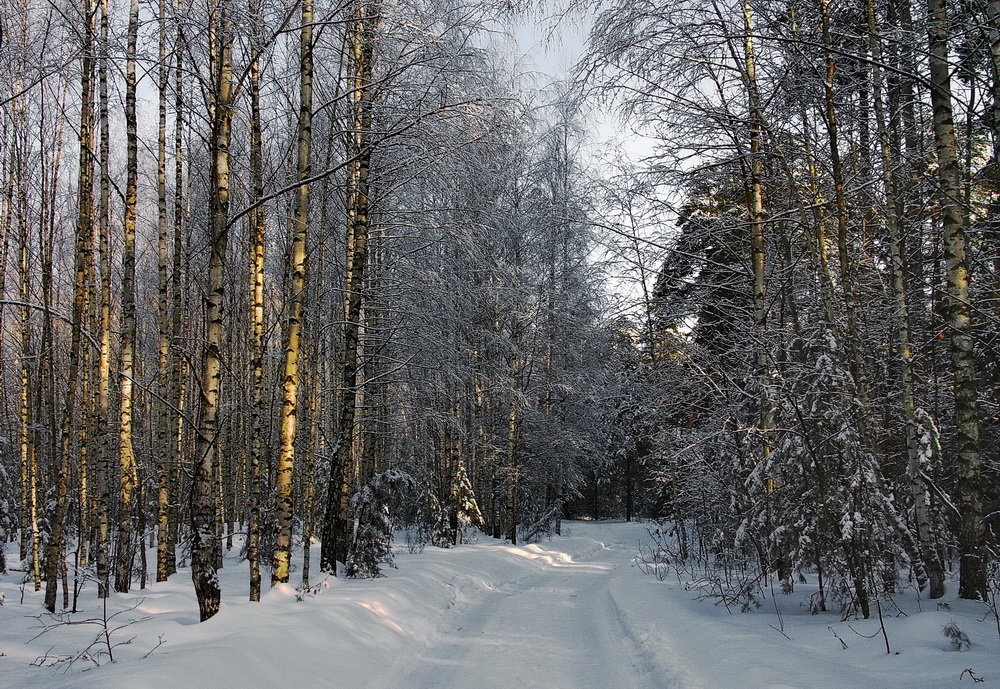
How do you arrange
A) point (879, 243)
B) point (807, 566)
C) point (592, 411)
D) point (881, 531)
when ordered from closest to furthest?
point (881, 531) → point (807, 566) → point (879, 243) → point (592, 411)

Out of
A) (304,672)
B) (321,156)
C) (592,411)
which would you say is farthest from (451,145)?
(592,411)

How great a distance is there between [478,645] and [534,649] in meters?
0.61

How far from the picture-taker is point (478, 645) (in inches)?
253

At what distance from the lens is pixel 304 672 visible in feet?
15.8

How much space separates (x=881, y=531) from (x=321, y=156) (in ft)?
37.2

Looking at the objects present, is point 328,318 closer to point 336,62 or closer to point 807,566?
point 336,62

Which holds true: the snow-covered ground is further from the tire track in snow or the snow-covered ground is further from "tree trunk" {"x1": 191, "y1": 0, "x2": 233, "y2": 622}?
"tree trunk" {"x1": 191, "y1": 0, "x2": 233, "y2": 622}

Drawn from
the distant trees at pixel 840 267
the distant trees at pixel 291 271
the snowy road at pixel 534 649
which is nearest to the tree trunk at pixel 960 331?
the distant trees at pixel 840 267

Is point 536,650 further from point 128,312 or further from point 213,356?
point 128,312

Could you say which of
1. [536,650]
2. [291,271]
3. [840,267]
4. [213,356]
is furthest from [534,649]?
[291,271]

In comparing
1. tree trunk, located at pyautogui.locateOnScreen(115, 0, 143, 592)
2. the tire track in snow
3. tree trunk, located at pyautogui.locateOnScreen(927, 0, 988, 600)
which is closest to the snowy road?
the tire track in snow

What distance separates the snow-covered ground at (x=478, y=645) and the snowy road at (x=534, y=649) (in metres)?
0.02

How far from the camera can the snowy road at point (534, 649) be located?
16.9 feet

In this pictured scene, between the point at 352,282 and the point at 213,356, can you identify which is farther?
the point at 352,282
